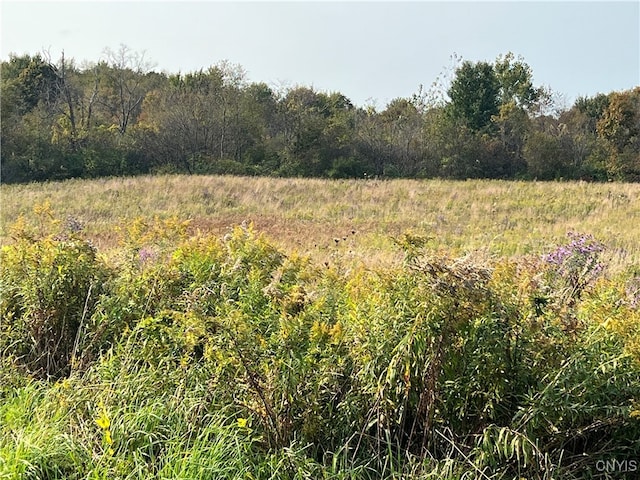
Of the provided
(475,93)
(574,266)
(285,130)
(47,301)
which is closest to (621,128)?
(475,93)

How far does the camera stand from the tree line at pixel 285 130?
28.7m

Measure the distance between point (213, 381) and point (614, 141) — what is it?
3281 cm

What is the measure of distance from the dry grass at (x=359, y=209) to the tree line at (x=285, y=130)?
8.00 meters

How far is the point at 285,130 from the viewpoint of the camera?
3272 centimetres

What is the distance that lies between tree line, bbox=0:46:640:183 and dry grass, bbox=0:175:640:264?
8.00 m

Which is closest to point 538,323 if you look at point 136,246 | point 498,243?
point 136,246

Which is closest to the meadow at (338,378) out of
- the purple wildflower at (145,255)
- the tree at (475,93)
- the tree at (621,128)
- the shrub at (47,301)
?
the shrub at (47,301)

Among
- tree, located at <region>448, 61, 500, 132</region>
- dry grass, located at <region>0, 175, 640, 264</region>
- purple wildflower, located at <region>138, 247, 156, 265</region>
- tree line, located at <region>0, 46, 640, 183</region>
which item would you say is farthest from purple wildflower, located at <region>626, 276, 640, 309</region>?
tree, located at <region>448, 61, 500, 132</region>

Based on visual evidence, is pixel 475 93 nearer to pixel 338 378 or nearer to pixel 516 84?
pixel 516 84

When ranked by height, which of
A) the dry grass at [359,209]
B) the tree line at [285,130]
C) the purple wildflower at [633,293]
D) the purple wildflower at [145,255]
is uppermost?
the tree line at [285,130]

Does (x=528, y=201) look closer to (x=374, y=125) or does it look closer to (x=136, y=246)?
(x=136, y=246)

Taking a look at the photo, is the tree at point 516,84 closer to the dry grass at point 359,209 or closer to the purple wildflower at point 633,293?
the dry grass at point 359,209

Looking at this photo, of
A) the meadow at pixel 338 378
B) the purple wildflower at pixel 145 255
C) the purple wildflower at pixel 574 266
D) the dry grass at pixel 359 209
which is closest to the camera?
the meadow at pixel 338 378

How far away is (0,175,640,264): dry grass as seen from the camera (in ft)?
34.4
